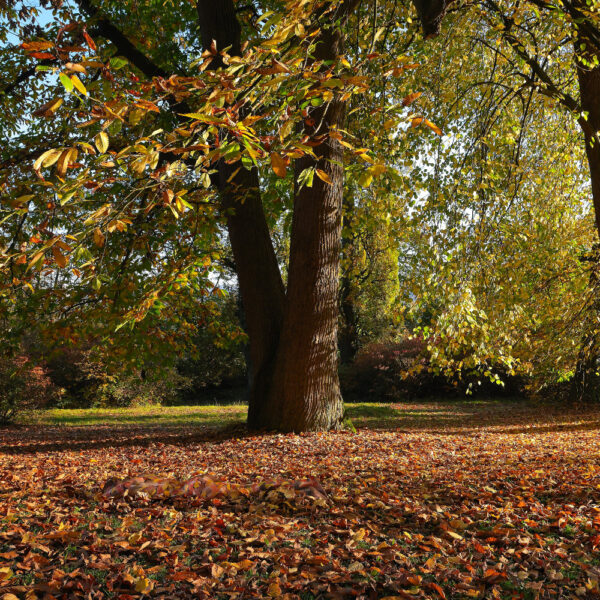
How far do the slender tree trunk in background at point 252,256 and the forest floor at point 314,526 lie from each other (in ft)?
4.01

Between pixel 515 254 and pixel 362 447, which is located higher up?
pixel 515 254

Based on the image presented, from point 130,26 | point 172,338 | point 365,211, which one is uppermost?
point 130,26

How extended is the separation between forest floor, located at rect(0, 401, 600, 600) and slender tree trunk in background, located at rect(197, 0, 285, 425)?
1221 millimetres

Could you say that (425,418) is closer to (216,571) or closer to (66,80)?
(216,571)

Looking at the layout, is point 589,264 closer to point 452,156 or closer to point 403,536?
point 452,156

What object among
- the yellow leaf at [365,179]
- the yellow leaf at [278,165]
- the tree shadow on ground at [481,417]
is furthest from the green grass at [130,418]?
the yellow leaf at [278,165]

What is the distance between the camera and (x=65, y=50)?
6.41 ft

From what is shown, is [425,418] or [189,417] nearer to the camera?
[425,418]

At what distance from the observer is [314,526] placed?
10.6 feet

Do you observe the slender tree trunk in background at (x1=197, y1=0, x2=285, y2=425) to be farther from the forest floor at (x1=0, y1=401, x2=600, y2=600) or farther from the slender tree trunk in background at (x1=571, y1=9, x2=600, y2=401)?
the slender tree trunk in background at (x1=571, y1=9, x2=600, y2=401)

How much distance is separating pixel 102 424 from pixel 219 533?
960 centimetres

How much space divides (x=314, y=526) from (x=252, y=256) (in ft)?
13.8

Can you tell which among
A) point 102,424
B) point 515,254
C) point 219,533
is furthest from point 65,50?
point 102,424

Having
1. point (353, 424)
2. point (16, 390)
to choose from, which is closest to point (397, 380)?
point (353, 424)
